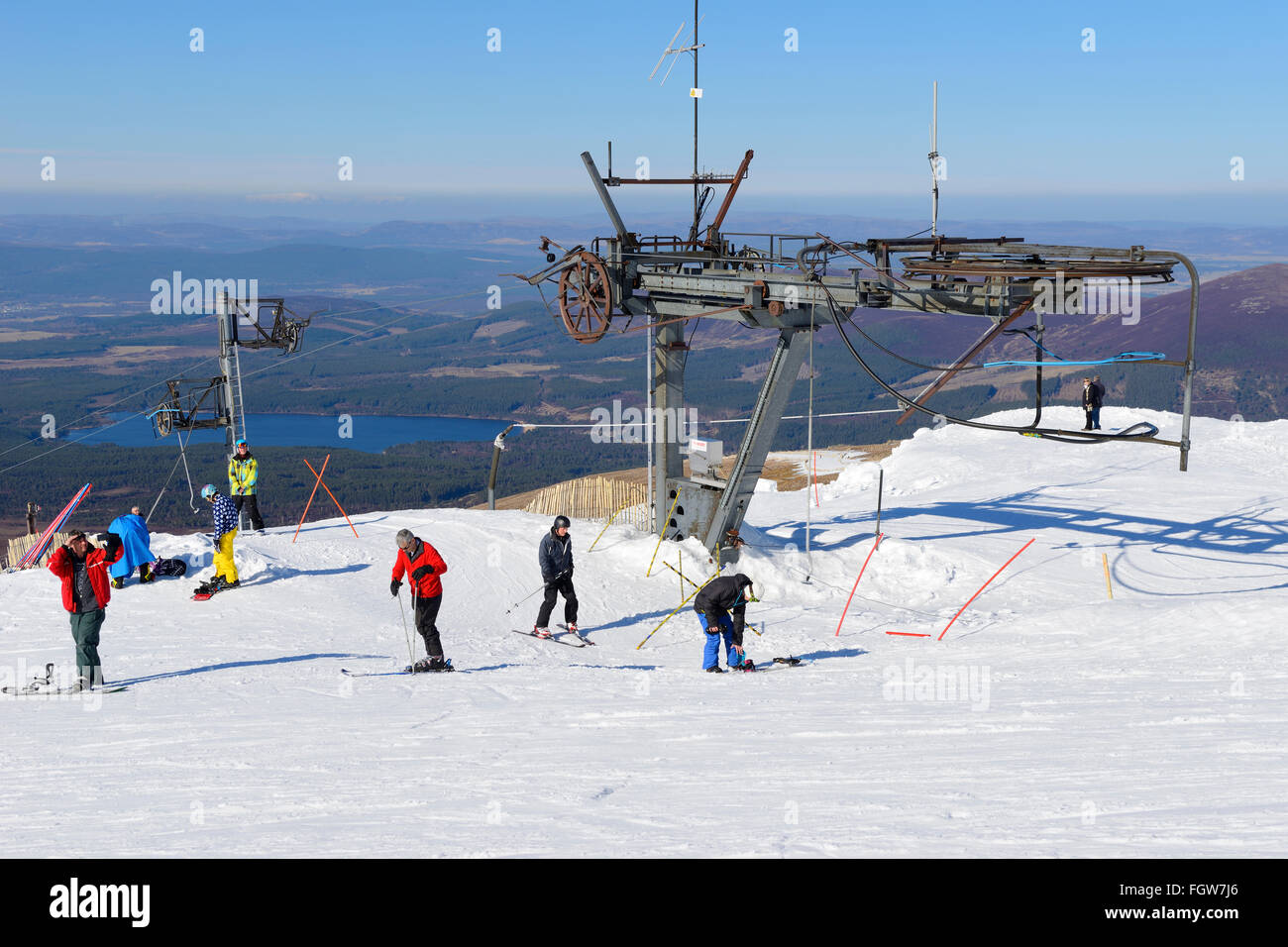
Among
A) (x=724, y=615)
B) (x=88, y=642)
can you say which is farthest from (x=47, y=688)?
(x=724, y=615)

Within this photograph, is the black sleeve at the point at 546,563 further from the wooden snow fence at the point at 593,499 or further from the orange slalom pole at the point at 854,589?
the wooden snow fence at the point at 593,499

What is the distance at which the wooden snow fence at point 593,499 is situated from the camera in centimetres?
2081

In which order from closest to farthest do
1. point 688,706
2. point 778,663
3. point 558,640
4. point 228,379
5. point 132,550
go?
point 688,706 → point 778,663 → point 558,640 → point 132,550 → point 228,379

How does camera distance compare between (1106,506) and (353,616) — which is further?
(1106,506)

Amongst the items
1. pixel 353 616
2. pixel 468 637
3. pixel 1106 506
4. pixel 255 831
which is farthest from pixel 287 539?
pixel 1106 506

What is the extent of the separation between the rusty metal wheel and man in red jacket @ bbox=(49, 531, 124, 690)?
8.64 meters

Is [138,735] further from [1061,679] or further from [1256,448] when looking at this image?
[1256,448]

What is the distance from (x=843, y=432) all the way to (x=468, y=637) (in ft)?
393

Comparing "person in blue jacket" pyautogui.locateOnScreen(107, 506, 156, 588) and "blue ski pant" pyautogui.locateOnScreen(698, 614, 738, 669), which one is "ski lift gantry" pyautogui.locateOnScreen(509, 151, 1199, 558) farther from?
"person in blue jacket" pyautogui.locateOnScreen(107, 506, 156, 588)

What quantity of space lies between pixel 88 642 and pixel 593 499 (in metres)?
11.8

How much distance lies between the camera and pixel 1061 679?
1141cm

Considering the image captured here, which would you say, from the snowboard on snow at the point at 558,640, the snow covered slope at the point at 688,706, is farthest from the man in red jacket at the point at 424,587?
the snowboard on snow at the point at 558,640

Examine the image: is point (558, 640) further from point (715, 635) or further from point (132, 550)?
point (132, 550)

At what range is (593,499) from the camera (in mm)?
21625
